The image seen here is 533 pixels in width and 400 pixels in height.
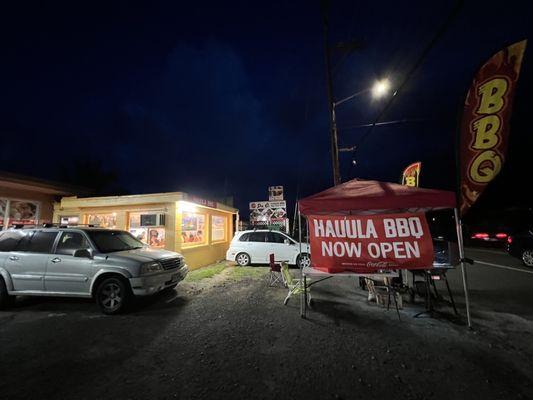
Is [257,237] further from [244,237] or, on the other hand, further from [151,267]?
[151,267]

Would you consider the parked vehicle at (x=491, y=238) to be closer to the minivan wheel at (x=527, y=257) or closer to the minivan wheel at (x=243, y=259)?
the minivan wheel at (x=527, y=257)

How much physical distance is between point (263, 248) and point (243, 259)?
3.53ft

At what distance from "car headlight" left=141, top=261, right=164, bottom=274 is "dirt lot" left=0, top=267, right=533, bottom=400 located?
2.82ft

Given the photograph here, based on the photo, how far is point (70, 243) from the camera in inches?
222

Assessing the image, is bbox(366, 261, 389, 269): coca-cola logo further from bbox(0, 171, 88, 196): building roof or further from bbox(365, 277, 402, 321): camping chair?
bbox(0, 171, 88, 196): building roof

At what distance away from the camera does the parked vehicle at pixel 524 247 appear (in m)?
9.59

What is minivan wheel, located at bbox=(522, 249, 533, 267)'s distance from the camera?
952cm

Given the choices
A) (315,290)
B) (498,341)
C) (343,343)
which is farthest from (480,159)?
(315,290)

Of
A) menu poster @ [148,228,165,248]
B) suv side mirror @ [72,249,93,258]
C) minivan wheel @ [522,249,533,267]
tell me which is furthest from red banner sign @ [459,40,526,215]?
menu poster @ [148,228,165,248]

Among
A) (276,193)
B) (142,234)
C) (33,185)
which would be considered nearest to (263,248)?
(142,234)

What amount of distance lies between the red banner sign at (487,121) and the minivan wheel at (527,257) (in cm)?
896

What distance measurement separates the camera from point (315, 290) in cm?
695

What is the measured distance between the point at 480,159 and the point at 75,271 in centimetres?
830

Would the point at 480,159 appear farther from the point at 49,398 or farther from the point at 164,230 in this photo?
the point at 164,230
